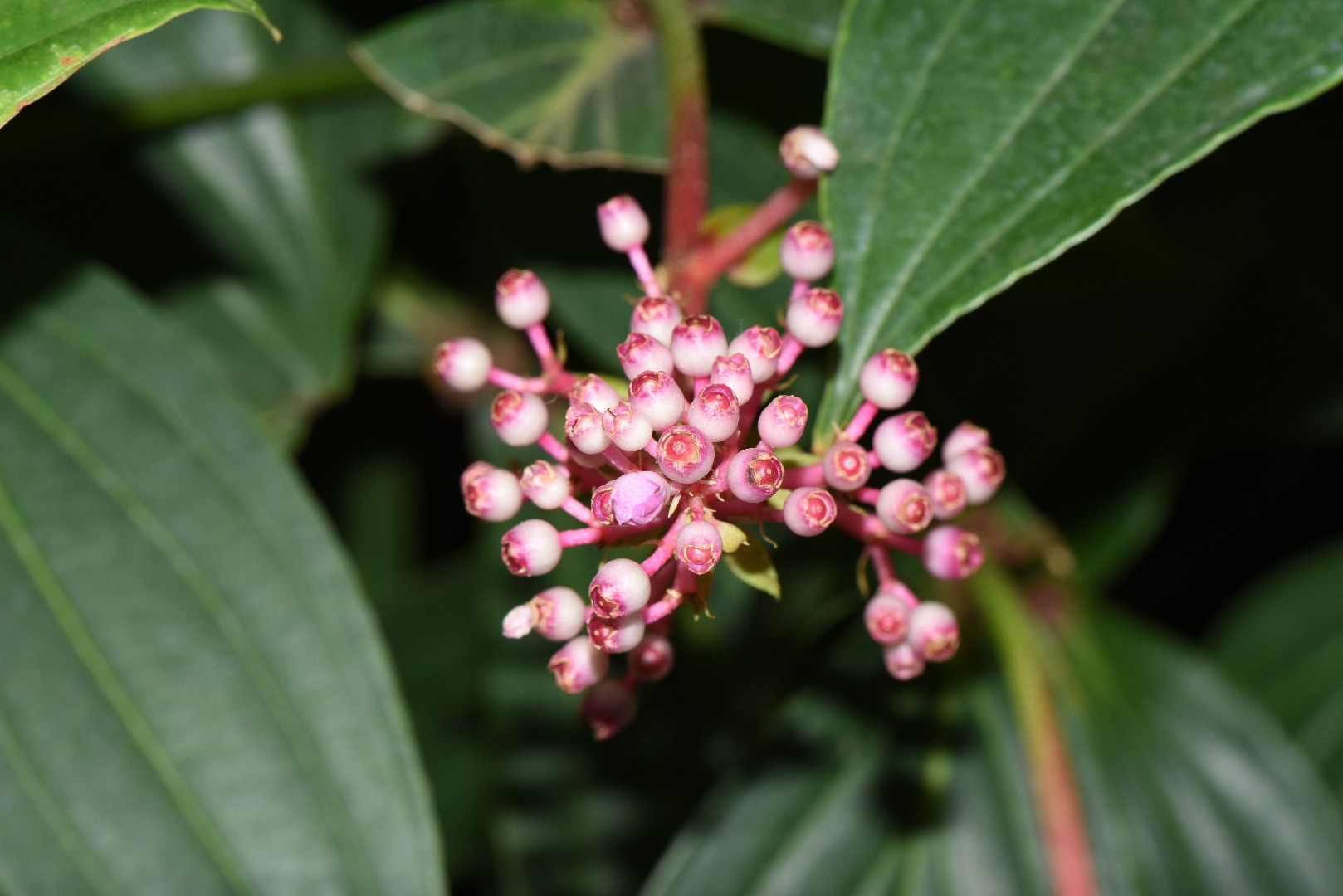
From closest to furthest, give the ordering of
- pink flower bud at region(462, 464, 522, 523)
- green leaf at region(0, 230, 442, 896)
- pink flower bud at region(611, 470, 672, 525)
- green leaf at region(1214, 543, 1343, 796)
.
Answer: pink flower bud at region(611, 470, 672, 525), pink flower bud at region(462, 464, 522, 523), green leaf at region(0, 230, 442, 896), green leaf at region(1214, 543, 1343, 796)

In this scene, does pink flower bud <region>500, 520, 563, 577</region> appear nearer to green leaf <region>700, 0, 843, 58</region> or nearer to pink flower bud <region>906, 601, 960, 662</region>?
pink flower bud <region>906, 601, 960, 662</region>

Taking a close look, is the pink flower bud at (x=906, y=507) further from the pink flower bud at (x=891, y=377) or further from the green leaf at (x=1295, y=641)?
the green leaf at (x=1295, y=641)

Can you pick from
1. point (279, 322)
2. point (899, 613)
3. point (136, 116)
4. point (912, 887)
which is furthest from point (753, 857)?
point (136, 116)

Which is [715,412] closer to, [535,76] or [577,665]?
[577,665]

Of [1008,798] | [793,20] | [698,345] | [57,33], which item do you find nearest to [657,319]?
[698,345]

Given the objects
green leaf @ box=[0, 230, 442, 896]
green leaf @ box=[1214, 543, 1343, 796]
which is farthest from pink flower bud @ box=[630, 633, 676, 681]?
green leaf @ box=[1214, 543, 1343, 796]

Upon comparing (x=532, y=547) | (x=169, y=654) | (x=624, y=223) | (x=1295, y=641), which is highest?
(x=624, y=223)

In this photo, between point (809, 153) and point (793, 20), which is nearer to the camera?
point (809, 153)
